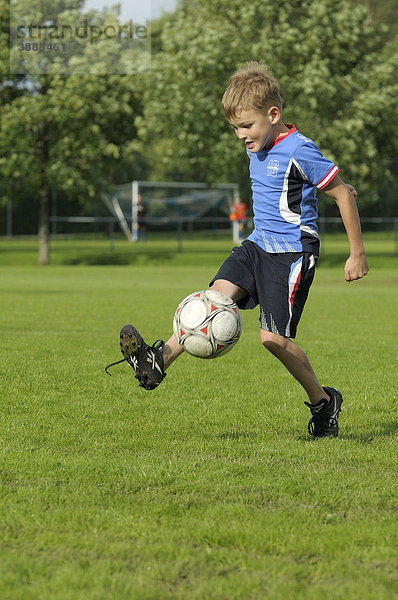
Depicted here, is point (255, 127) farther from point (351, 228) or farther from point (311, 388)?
point (311, 388)

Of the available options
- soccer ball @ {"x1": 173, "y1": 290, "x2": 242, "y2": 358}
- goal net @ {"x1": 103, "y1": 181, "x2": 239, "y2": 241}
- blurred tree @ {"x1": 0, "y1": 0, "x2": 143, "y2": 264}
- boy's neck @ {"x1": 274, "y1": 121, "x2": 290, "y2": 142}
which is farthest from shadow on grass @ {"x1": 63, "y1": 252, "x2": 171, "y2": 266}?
soccer ball @ {"x1": 173, "y1": 290, "x2": 242, "y2": 358}

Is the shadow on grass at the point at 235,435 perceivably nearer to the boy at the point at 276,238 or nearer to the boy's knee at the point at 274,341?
the boy at the point at 276,238

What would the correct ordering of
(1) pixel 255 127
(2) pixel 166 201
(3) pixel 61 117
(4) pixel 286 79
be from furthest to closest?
(2) pixel 166 201 < (3) pixel 61 117 < (4) pixel 286 79 < (1) pixel 255 127

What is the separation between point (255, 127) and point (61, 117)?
81.5ft

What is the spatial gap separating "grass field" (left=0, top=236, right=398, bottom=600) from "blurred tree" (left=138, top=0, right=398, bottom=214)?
64.5 ft

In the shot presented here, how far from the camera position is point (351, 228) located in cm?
507

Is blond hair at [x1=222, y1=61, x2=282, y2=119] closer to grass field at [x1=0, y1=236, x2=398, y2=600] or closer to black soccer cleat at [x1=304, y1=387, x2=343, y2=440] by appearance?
black soccer cleat at [x1=304, y1=387, x2=343, y2=440]

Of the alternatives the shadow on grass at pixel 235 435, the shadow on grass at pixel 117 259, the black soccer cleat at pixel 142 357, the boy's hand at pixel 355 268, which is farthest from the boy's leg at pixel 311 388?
the shadow on grass at pixel 117 259

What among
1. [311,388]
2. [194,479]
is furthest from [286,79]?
[194,479]

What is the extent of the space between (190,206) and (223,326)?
37.6 m

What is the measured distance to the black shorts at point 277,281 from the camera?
5219mm

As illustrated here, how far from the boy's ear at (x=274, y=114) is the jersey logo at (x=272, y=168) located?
233 mm

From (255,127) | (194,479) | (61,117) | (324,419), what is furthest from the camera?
(61,117)

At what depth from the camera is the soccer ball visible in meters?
5.07
